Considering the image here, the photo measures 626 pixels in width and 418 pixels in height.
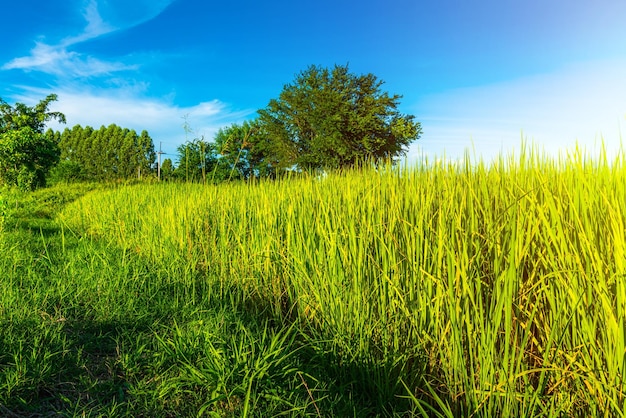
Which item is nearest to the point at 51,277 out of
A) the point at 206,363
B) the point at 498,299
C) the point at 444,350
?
the point at 206,363

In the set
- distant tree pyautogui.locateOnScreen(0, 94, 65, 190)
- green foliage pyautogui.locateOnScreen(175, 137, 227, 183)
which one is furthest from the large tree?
green foliage pyautogui.locateOnScreen(175, 137, 227, 183)

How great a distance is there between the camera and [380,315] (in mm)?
2123

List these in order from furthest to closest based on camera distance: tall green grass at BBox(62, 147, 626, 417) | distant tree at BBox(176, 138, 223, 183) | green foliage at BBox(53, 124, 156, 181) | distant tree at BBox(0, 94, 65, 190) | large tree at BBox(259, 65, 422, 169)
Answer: green foliage at BBox(53, 124, 156, 181)
large tree at BBox(259, 65, 422, 169)
distant tree at BBox(0, 94, 65, 190)
distant tree at BBox(176, 138, 223, 183)
tall green grass at BBox(62, 147, 626, 417)

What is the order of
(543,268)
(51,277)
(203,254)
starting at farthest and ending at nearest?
(203,254) → (51,277) → (543,268)

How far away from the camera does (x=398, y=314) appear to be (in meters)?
2.03

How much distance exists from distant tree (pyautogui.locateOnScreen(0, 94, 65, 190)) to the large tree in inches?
498

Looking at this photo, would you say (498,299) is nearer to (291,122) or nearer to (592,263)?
(592,263)

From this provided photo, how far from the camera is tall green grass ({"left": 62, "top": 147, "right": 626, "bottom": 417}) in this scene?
1.51 metres

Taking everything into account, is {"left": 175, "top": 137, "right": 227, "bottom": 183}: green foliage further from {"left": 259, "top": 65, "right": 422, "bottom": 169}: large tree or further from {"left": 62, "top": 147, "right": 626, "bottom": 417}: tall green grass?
{"left": 259, "top": 65, "right": 422, "bottom": 169}: large tree

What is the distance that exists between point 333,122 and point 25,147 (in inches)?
607

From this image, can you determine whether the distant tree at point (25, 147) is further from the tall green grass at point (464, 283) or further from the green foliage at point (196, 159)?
the tall green grass at point (464, 283)

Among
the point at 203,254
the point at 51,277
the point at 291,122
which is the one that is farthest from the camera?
the point at 291,122

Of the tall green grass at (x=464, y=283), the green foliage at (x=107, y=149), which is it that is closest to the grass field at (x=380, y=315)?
the tall green grass at (x=464, y=283)

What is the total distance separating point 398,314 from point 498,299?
1.88 ft
